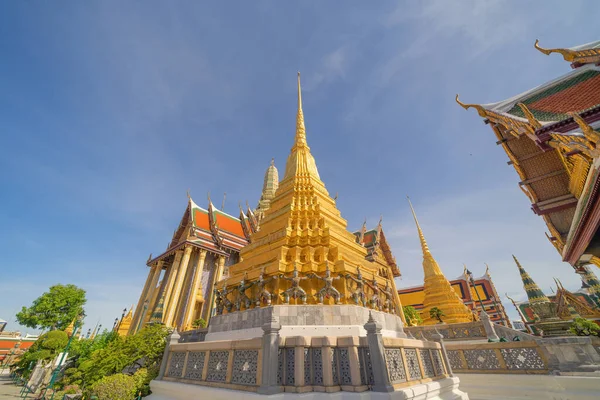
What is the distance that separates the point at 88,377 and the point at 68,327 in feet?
77.2

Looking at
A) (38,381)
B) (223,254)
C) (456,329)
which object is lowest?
(38,381)

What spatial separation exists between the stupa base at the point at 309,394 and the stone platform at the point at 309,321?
2052 mm

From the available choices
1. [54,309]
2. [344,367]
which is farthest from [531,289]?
[54,309]

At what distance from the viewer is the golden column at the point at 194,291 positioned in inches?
787

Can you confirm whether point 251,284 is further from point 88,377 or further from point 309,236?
point 88,377

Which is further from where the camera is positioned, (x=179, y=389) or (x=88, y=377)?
(x=88, y=377)

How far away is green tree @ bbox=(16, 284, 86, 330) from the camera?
22.9 meters

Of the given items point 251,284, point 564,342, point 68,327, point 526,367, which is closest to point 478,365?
point 526,367

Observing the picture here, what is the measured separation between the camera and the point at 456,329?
10508mm

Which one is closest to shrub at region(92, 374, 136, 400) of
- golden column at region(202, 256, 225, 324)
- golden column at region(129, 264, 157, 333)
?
golden column at region(202, 256, 225, 324)

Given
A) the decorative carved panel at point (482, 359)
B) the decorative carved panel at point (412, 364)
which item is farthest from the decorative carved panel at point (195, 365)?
the decorative carved panel at point (482, 359)

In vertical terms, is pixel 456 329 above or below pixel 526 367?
above

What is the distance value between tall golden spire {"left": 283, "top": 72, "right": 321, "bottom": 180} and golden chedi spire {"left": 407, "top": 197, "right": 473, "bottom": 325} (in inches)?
460

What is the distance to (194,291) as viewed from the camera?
2114 cm
